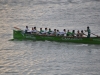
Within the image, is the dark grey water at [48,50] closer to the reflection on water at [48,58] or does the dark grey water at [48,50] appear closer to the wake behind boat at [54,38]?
the reflection on water at [48,58]

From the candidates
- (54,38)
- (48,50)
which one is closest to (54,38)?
(54,38)

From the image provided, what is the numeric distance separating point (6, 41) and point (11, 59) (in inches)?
326

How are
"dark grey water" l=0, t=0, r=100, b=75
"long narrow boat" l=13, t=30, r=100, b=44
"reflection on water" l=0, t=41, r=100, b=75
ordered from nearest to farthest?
1. "reflection on water" l=0, t=41, r=100, b=75
2. "dark grey water" l=0, t=0, r=100, b=75
3. "long narrow boat" l=13, t=30, r=100, b=44

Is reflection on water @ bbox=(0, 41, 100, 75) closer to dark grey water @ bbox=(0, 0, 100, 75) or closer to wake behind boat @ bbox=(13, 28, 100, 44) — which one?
dark grey water @ bbox=(0, 0, 100, 75)

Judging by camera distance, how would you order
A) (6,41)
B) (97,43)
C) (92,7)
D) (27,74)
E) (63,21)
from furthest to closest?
(92,7)
(63,21)
(6,41)
(97,43)
(27,74)

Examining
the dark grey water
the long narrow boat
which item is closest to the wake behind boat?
the long narrow boat

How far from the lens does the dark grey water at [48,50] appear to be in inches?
1536

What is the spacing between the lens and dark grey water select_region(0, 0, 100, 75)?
128 feet

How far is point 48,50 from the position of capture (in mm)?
45906

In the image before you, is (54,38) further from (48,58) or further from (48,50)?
(48,58)

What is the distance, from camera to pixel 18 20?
68.1 m

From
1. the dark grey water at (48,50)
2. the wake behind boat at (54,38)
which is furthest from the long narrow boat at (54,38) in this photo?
the dark grey water at (48,50)

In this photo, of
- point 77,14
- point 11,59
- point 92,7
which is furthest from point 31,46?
point 92,7

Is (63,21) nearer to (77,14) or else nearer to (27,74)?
(77,14)
